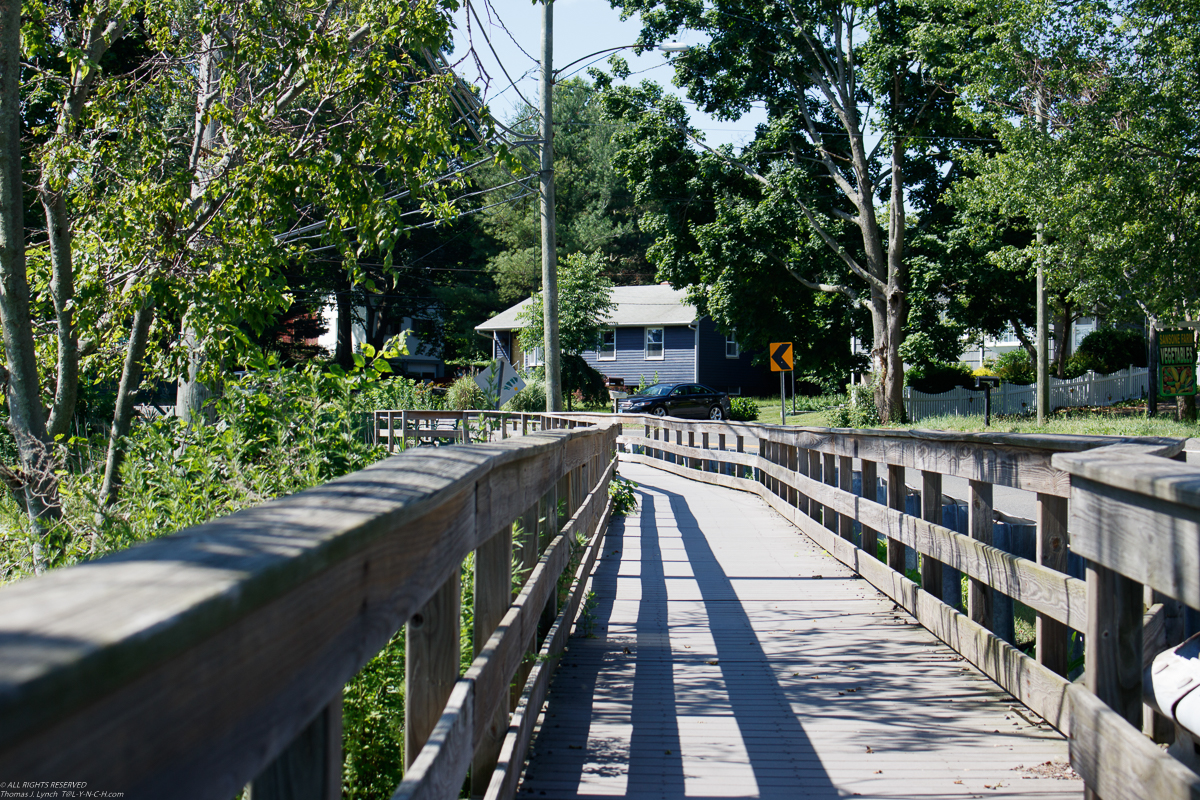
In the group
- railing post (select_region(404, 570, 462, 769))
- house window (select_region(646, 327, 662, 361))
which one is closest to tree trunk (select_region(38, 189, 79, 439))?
railing post (select_region(404, 570, 462, 769))

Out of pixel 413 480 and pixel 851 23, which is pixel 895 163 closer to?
pixel 851 23

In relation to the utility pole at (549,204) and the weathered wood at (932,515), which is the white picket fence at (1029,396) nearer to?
the utility pole at (549,204)

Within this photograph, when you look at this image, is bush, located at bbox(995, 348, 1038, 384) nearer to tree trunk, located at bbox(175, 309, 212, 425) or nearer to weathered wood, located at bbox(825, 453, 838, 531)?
weathered wood, located at bbox(825, 453, 838, 531)

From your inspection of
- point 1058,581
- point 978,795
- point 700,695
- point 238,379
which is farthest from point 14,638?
point 238,379

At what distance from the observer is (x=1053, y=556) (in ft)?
12.9

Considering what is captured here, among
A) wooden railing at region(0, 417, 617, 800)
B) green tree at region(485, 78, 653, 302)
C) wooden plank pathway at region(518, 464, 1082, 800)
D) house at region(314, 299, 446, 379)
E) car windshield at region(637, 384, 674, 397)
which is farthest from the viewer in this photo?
green tree at region(485, 78, 653, 302)

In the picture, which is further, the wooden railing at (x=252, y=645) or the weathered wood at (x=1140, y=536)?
the weathered wood at (x=1140, y=536)

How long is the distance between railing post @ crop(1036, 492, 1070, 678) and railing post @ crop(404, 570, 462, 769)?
2738mm

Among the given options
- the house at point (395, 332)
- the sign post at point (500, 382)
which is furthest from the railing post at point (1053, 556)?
the house at point (395, 332)

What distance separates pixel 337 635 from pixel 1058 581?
311cm

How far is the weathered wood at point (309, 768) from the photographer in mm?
1346

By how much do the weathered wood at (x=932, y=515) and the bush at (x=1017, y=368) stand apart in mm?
35269

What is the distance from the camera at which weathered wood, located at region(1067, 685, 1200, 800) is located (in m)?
1.94

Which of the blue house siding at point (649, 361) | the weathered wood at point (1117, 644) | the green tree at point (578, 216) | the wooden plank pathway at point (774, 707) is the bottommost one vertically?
the wooden plank pathway at point (774, 707)
